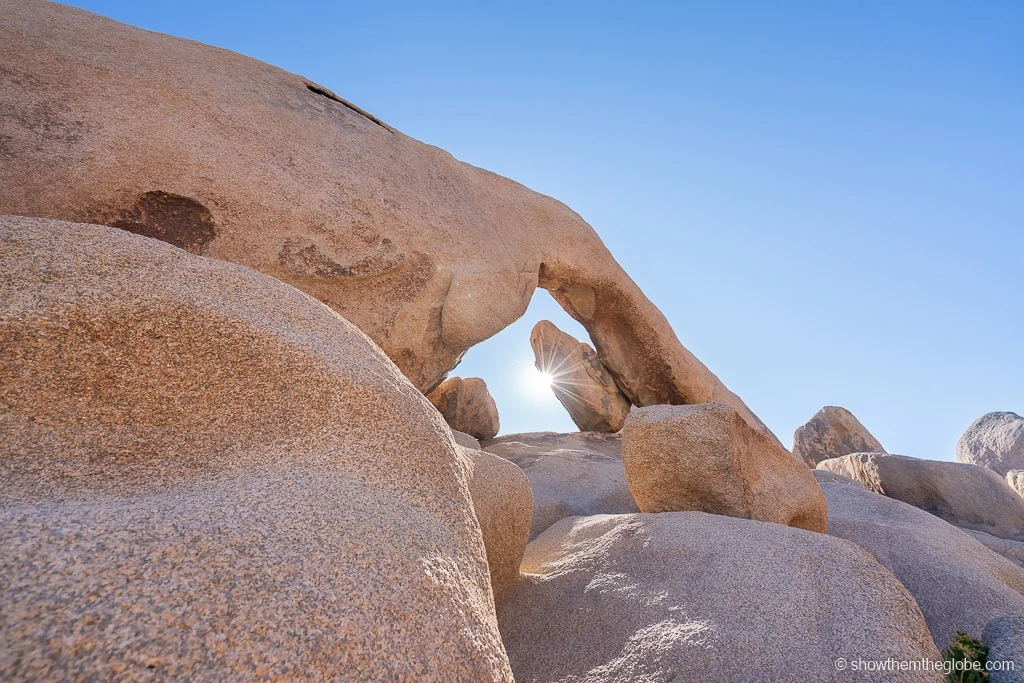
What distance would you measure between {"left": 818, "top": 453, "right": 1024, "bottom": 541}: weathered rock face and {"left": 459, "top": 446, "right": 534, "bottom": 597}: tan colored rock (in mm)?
→ 6463

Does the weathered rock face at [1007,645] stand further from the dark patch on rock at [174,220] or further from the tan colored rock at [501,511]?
the dark patch on rock at [174,220]

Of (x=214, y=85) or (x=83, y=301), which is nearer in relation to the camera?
(x=83, y=301)

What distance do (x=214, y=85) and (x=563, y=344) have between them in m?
6.93

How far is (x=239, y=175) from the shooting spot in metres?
4.32

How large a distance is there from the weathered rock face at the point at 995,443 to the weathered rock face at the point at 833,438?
7.35 feet

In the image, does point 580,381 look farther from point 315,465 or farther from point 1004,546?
point 315,465

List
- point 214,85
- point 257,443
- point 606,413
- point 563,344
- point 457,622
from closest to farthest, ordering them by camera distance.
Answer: point 457,622
point 257,443
point 214,85
point 606,413
point 563,344

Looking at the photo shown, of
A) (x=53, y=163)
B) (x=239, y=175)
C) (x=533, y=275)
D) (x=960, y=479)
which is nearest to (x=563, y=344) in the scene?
(x=533, y=275)

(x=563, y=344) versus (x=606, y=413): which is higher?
(x=563, y=344)

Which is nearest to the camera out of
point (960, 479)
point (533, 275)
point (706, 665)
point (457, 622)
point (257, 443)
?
point (457, 622)

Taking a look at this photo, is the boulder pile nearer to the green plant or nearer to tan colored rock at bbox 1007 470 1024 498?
Result: the green plant

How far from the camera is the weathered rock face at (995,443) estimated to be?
10742mm

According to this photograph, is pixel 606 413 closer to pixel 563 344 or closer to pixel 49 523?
pixel 563 344

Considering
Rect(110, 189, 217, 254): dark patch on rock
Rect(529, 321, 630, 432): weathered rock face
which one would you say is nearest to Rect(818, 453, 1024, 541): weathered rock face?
Rect(529, 321, 630, 432): weathered rock face
